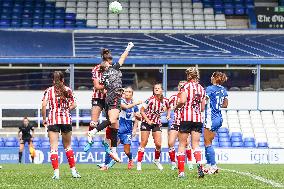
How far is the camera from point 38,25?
1667 inches

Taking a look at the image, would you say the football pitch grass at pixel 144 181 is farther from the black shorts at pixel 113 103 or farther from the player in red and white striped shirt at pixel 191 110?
the black shorts at pixel 113 103

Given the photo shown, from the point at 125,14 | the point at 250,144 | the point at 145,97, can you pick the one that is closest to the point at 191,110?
the point at 250,144

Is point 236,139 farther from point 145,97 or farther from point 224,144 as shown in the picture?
point 145,97

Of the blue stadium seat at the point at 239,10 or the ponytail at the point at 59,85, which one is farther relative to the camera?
the blue stadium seat at the point at 239,10

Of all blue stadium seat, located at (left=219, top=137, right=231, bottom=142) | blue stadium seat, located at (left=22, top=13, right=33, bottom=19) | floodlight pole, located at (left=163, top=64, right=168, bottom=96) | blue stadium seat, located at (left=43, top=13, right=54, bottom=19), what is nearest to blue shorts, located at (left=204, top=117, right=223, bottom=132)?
blue stadium seat, located at (left=219, top=137, right=231, bottom=142)

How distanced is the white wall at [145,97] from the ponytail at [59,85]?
2067 centimetres

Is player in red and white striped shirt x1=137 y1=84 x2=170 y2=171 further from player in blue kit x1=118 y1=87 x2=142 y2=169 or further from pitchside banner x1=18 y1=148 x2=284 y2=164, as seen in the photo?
pitchside banner x1=18 y1=148 x2=284 y2=164

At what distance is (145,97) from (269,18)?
9325mm

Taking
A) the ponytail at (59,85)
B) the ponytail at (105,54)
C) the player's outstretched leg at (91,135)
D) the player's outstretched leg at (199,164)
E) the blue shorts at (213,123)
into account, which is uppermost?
the ponytail at (105,54)

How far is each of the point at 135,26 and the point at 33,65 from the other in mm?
6852

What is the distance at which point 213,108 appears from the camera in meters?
18.2

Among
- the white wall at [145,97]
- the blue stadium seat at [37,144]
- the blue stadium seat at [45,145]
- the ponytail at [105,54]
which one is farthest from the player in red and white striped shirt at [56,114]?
the white wall at [145,97]

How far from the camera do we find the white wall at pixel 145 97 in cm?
3781

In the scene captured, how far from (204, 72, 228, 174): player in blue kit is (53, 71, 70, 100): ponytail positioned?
3498 millimetres
